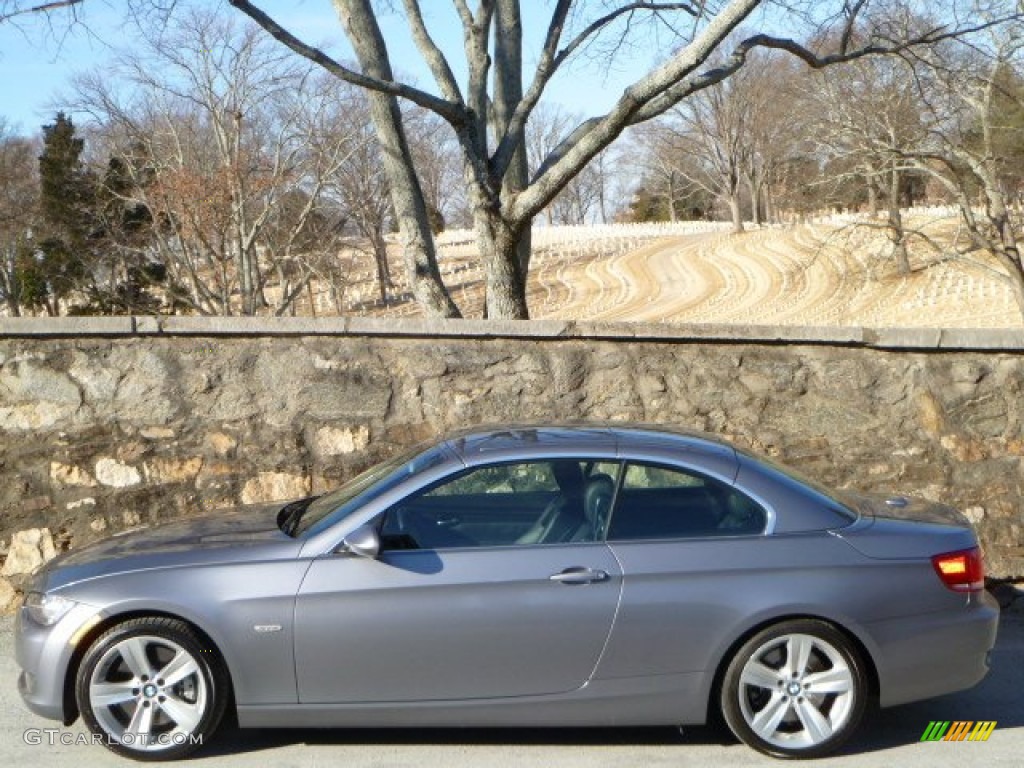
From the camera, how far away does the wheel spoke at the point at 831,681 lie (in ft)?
15.9

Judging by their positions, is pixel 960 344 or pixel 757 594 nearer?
pixel 757 594

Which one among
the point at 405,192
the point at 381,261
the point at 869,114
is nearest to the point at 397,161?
the point at 405,192

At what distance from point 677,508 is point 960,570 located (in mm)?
1172

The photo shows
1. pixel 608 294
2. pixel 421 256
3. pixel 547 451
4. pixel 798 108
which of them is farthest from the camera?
pixel 608 294

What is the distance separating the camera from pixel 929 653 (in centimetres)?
490

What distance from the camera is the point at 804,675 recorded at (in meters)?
4.87

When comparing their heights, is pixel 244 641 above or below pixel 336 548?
below

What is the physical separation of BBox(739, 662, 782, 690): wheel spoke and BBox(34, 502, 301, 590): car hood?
72.4 inches

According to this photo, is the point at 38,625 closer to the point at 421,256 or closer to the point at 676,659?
the point at 676,659

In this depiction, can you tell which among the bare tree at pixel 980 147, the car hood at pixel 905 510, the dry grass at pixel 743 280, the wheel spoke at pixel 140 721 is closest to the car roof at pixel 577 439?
the car hood at pixel 905 510

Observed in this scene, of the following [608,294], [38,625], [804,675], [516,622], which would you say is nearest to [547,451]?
[516,622]

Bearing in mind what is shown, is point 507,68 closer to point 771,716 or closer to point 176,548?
point 176,548

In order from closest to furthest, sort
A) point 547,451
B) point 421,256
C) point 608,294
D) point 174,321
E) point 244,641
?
point 244,641
point 547,451
point 174,321
point 421,256
point 608,294

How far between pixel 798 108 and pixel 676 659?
32.5m
